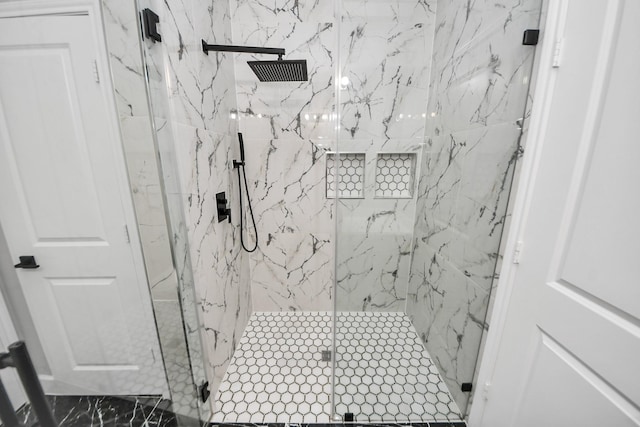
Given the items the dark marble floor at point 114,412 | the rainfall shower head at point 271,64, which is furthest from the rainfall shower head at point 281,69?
the dark marble floor at point 114,412

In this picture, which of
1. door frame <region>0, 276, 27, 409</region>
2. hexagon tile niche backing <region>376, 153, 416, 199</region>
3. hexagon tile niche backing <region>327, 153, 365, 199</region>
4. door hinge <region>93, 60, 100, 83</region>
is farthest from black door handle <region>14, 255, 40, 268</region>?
hexagon tile niche backing <region>376, 153, 416, 199</region>

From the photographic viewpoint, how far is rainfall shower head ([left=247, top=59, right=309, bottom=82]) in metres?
1.34

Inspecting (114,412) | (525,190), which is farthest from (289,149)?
(114,412)

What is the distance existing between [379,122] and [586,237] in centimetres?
137

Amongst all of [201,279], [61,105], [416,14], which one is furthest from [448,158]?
[61,105]

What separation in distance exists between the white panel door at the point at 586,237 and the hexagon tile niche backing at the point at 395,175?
41.2 inches

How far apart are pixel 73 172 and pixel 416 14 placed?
7.39 ft

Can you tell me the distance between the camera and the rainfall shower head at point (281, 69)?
1.34m

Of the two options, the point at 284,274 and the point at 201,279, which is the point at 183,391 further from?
the point at 284,274

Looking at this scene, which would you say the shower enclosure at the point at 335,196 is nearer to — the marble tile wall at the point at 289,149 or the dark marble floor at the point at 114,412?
the marble tile wall at the point at 289,149

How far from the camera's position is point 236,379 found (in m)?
1.65

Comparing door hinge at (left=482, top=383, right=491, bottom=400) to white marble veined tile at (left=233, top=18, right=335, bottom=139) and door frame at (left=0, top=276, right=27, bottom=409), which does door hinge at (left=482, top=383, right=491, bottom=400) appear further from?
white marble veined tile at (left=233, top=18, right=335, bottom=139)

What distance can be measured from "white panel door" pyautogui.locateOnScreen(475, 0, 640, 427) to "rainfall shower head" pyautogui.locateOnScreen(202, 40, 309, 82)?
1.15 metres

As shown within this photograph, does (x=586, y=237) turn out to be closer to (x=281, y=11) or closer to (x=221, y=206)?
(x=221, y=206)
